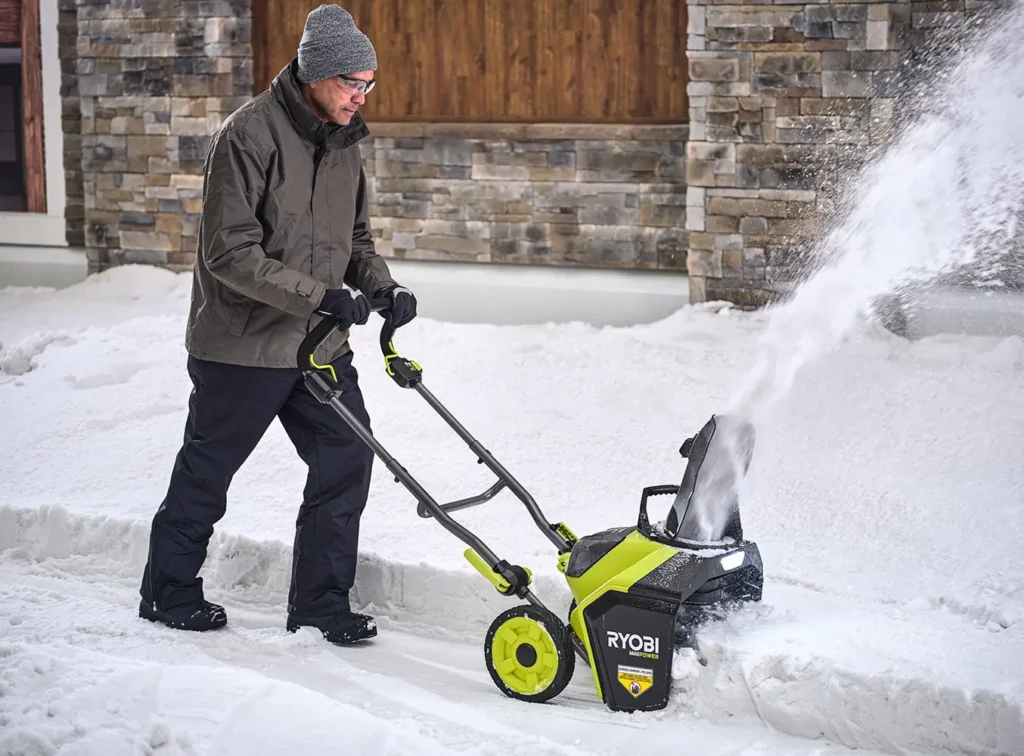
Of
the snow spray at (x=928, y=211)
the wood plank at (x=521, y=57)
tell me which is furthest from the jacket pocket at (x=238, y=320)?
the wood plank at (x=521, y=57)

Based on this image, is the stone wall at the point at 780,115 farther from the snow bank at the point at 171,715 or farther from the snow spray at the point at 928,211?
the snow bank at the point at 171,715

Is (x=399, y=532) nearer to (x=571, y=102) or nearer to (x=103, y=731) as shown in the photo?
(x=103, y=731)

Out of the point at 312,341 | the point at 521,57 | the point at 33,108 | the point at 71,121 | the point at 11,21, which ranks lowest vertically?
the point at 312,341

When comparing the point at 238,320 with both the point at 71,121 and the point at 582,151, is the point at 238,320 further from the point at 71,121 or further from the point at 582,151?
the point at 71,121

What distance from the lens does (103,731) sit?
10.1 feet

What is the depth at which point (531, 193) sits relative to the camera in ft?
27.1

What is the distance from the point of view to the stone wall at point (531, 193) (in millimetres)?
7973

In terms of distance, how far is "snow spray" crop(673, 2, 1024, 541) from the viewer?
14.3 ft

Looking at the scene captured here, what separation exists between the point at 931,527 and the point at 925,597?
24.0 inches

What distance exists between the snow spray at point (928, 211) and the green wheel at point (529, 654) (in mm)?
864

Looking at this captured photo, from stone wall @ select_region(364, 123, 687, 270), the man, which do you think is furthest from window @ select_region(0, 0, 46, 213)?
the man

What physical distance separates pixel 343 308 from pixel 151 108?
6.06 metres

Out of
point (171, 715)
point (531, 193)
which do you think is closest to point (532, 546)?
point (171, 715)

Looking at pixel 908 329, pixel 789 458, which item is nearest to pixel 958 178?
pixel 908 329
